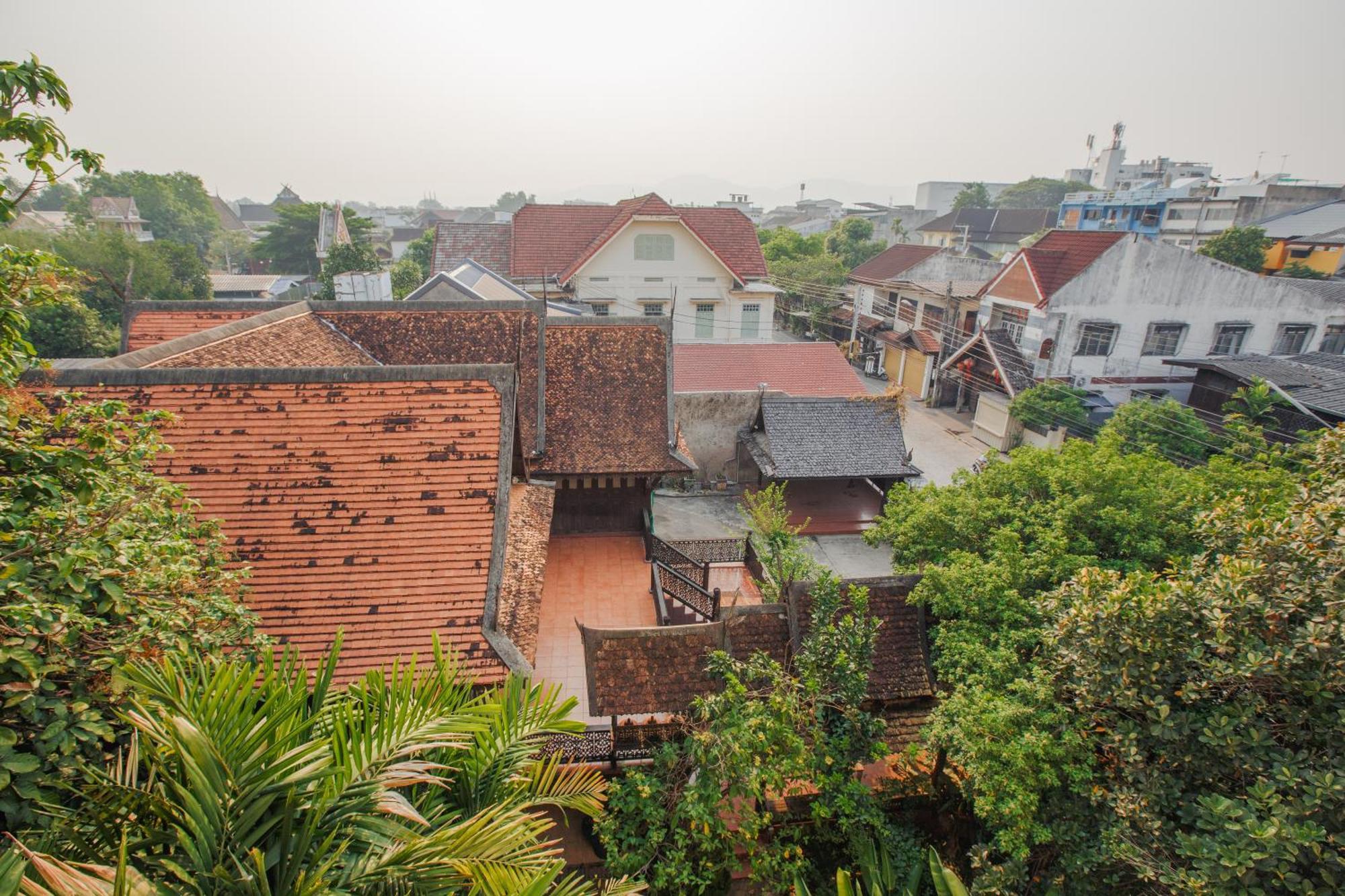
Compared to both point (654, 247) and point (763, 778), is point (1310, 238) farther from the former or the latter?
point (763, 778)

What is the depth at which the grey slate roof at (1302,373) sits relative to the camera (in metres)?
18.7

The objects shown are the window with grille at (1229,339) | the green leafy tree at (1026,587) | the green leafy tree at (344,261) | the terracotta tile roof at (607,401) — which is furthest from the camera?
the green leafy tree at (344,261)

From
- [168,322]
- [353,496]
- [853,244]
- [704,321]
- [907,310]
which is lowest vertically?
[704,321]

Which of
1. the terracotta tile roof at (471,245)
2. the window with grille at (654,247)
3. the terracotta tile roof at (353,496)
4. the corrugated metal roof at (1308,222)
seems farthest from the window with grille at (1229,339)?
the terracotta tile roof at (471,245)

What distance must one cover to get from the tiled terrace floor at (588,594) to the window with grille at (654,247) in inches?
702

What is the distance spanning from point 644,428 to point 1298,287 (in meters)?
29.3

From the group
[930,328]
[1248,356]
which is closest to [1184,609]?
[1248,356]

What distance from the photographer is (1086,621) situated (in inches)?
266

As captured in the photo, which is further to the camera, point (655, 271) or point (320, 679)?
point (655, 271)

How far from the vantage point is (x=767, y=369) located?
23.6 meters

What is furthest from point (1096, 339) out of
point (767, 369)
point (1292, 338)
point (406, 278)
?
point (406, 278)

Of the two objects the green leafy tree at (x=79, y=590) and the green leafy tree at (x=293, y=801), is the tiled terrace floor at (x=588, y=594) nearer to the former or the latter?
the green leafy tree at (x=293, y=801)

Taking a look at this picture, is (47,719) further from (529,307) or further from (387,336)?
(529,307)

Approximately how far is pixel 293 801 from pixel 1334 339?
129 ft
